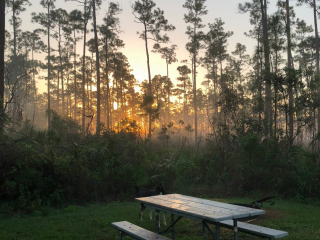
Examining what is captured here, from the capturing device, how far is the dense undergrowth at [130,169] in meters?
8.52

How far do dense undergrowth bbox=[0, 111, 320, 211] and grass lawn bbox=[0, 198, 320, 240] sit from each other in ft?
3.12

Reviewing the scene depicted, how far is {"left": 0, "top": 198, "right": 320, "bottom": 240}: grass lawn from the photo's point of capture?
5.61 m

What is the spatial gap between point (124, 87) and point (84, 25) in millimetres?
14912

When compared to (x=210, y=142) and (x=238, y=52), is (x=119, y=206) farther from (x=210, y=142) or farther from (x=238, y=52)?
(x=238, y=52)

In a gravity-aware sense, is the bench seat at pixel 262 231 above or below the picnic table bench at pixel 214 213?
below

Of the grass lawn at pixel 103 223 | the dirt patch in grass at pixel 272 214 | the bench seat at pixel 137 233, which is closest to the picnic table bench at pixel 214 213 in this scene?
the bench seat at pixel 137 233

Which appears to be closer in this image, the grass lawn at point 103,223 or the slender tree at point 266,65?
the grass lawn at point 103,223

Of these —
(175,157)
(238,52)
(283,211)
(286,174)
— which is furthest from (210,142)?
(238,52)

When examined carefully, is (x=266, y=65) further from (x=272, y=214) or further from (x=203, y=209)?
(x=203, y=209)

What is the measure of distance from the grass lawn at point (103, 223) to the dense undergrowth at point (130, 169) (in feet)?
3.12

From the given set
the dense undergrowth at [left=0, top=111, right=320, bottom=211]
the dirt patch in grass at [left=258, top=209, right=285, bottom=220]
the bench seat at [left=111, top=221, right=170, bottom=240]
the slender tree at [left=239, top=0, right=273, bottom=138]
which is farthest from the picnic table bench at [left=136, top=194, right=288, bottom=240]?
the slender tree at [left=239, top=0, right=273, bottom=138]

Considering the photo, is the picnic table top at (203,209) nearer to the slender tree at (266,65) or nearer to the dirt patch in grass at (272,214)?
the dirt patch in grass at (272,214)

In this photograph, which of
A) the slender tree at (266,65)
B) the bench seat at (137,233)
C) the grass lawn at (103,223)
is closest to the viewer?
the bench seat at (137,233)

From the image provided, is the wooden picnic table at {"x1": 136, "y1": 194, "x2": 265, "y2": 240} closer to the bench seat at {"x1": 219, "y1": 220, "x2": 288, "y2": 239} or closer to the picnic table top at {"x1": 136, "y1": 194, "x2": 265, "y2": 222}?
the picnic table top at {"x1": 136, "y1": 194, "x2": 265, "y2": 222}
